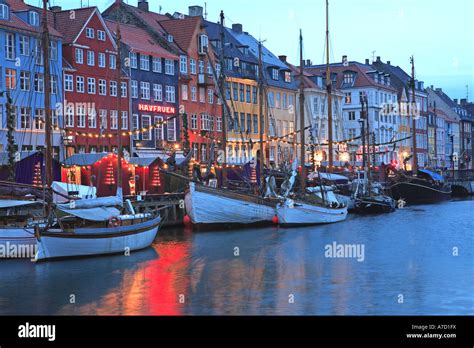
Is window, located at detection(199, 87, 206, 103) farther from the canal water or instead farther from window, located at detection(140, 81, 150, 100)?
the canal water

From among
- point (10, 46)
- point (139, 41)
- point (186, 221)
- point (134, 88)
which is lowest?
point (186, 221)

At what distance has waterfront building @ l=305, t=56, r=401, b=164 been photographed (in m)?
120

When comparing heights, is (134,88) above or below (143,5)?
below

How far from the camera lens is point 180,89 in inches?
3285

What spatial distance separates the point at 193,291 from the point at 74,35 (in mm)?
44121

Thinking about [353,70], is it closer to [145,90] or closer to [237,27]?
[237,27]

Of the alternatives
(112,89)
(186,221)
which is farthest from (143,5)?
(186,221)

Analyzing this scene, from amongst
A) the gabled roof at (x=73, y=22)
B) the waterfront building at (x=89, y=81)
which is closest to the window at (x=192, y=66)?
the waterfront building at (x=89, y=81)

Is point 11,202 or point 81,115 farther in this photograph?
point 81,115

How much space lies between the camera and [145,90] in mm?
78312

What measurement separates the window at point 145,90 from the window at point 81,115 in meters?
8.08

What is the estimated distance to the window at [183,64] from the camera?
83.8m

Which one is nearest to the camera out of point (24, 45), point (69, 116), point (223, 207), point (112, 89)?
point (223, 207)

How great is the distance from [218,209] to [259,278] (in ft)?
70.9
